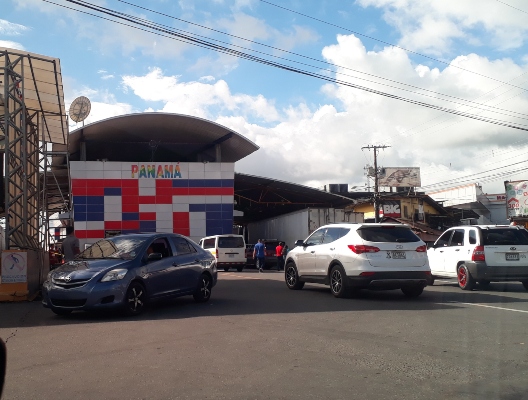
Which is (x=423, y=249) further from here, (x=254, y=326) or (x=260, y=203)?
(x=260, y=203)

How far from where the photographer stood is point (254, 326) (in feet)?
29.6

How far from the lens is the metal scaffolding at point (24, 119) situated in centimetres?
1432

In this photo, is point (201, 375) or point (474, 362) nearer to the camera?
point (201, 375)

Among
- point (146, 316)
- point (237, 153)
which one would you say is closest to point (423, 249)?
point (146, 316)

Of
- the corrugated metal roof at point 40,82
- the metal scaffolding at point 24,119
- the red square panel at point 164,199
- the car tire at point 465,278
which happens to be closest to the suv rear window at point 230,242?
the red square panel at point 164,199

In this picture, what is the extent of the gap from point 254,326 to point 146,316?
2.48 metres

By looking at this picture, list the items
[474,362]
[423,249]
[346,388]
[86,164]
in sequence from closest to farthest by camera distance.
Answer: [346,388]
[474,362]
[423,249]
[86,164]

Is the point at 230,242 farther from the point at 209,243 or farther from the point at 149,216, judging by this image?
the point at 149,216

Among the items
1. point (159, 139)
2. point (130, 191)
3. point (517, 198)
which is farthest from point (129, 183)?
point (517, 198)

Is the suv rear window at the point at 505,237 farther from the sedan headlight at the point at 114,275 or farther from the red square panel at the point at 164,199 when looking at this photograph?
the red square panel at the point at 164,199

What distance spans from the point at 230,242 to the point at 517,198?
28.9 m

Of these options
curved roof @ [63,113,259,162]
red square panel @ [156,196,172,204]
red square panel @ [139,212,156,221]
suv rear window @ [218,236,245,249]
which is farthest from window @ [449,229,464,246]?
red square panel @ [139,212,156,221]

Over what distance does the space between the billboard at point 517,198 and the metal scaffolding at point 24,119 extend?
3918 cm

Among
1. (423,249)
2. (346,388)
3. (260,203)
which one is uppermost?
(260,203)
